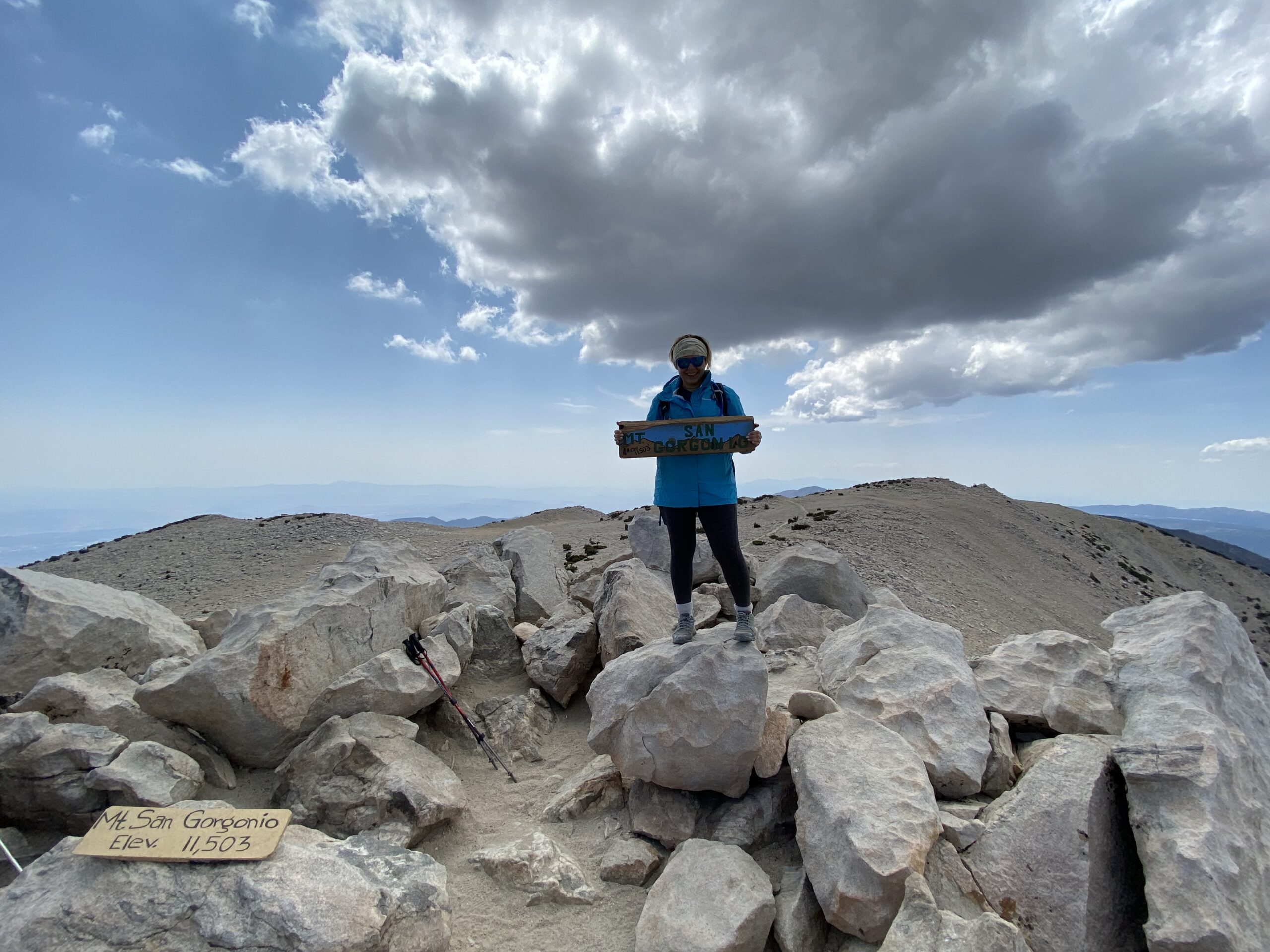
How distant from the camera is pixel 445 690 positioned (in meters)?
7.53

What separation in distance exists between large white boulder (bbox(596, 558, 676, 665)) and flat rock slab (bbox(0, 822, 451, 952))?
400 cm

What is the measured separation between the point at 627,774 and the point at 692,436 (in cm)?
350

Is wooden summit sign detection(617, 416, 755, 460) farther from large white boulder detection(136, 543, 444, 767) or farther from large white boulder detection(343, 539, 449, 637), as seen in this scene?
large white boulder detection(343, 539, 449, 637)

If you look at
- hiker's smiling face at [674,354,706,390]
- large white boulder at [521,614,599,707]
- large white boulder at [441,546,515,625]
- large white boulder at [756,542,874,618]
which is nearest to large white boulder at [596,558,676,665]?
large white boulder at [521,614,599,707]

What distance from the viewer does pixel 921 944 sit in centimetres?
366

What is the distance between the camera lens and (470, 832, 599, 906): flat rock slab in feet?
17.0

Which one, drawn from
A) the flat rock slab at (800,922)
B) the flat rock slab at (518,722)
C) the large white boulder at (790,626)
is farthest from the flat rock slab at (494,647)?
the flat rock slab at (800,922)

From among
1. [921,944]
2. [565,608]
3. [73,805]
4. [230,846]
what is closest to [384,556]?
[565,608]

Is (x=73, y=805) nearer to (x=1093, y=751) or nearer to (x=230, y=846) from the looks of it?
(x=230, y=846)

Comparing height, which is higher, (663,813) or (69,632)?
(69,632)

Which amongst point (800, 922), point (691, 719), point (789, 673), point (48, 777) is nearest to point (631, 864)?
point (691, 719)

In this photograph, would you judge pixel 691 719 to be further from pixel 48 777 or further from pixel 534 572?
pixel 534 572

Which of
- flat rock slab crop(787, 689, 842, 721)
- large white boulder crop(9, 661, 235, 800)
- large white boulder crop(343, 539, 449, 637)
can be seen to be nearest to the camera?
flat rock slab crop(787, 689, 842, 721)

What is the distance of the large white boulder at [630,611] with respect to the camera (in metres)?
8.42
